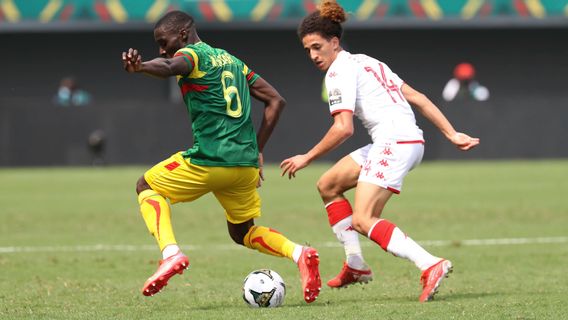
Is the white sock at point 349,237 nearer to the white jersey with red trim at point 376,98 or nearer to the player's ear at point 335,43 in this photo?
the white jersey with red trim at point 376,98

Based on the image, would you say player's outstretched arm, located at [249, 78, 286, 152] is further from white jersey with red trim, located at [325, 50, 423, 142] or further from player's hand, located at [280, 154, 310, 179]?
player's hand, located at [280, 154, 310, 179]

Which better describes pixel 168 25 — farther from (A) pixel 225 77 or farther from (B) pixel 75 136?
(B) pixel 75 136

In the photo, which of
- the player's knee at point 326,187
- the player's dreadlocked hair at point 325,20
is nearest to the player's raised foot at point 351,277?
the player's knee at point 326,187

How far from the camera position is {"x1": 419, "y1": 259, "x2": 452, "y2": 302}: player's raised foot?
305 inches

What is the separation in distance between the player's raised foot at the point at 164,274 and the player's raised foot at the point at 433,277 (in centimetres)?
160

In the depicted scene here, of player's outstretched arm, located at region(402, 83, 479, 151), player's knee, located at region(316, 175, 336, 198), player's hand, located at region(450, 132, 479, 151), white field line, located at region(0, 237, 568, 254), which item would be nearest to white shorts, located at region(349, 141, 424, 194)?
player's outstretched arm, located at region(402, 83, 479, 151)

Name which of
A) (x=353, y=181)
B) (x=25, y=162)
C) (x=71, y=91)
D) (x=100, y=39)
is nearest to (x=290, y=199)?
(x=353, y=181)

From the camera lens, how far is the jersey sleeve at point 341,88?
7.91 metres

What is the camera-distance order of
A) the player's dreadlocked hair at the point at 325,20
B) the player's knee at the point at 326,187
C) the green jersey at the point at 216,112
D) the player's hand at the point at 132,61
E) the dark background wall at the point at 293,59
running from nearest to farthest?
the player's hand at the point at 132,61, the green jersey at the point at 216,112, the player's dreadlocked hair at the point at 325,20, the player's knee at the point at 326,187, the dark background wall at the point at 293,59

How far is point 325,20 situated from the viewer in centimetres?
817

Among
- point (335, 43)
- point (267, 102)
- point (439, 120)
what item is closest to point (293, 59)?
point (267, 102)

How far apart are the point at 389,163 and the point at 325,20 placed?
42.6 inches

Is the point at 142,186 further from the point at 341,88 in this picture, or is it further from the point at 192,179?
the point at 341,88

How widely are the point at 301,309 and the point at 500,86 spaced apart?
32674 millimetres
